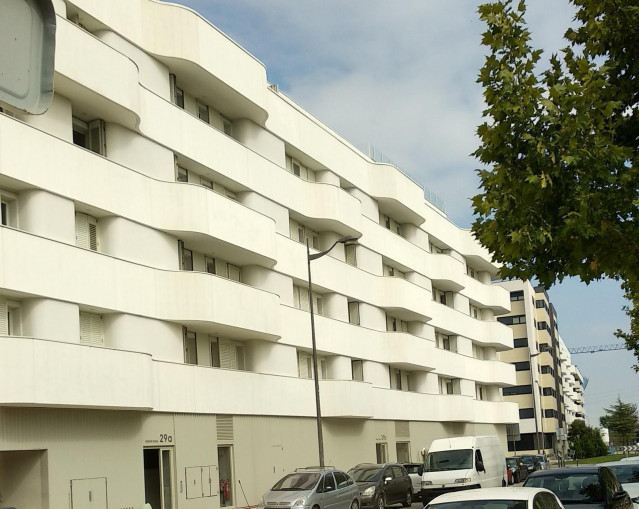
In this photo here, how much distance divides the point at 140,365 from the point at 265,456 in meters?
10.2

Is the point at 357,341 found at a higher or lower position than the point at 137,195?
lower

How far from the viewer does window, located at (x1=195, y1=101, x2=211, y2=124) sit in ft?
113

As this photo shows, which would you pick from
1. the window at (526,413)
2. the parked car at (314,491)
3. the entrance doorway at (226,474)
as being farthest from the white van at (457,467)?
the window at (526,413)

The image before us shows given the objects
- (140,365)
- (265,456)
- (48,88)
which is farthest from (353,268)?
(48,88)

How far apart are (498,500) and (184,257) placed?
Result: 78.0 ft

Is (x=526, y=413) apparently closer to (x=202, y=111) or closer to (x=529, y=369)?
(x=529, y=369)

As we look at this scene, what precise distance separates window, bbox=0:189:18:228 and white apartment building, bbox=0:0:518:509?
0.04 meters

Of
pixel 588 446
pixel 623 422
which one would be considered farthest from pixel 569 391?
pixel 588 446

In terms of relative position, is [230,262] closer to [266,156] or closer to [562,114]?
[266,156]

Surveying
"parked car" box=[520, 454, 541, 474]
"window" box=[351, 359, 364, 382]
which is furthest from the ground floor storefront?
"parked car" box=[520, 454, 541, 474]

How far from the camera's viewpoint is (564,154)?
11133 millimetres

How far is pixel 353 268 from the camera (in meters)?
45.1

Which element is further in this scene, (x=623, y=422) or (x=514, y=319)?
(x=623, y=422)

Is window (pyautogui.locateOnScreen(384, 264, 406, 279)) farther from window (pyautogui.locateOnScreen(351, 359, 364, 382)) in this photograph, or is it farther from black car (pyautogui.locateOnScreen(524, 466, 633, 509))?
black car (pyautogui.locateOnScreen(524, 466, 633, 509))
